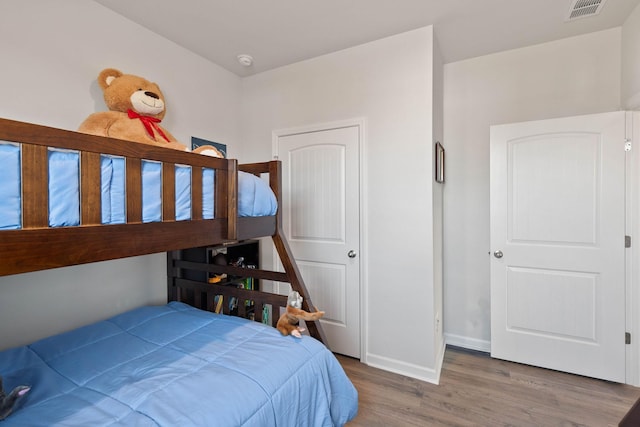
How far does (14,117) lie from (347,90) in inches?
82.3

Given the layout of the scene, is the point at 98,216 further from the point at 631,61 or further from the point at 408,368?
the point at 631,61

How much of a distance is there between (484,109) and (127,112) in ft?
8.94

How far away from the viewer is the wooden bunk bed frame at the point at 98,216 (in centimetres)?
79

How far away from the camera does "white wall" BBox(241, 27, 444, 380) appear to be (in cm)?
212

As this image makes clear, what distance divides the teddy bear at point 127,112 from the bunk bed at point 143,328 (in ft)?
2.15

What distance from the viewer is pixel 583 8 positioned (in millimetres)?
1927

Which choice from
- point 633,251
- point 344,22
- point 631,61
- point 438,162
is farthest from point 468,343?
point 344,22

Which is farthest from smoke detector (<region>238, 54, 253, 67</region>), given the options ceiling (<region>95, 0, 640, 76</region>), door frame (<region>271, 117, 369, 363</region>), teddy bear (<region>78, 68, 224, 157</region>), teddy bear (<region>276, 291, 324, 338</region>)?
teddy bear (<region>276, 291, 324, 338</region>)

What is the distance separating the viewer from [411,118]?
7.09 ft

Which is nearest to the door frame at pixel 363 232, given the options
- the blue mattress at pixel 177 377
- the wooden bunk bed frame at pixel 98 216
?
the blue mattress at pixel 177 377

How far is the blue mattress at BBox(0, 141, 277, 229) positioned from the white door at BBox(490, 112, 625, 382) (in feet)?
7.48

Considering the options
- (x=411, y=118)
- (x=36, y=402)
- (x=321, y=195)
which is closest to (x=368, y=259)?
(x=321, y=195)

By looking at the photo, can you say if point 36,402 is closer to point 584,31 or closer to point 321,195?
point 321,195

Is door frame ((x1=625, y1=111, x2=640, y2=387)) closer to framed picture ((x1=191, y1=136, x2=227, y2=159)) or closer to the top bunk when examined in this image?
the top bunk
